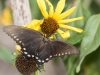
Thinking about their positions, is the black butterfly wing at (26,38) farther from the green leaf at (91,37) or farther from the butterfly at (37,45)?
the green leaf at (91,37)

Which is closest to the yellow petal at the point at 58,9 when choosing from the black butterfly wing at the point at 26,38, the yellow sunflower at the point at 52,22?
the yellow sunflower at the point at 52,22

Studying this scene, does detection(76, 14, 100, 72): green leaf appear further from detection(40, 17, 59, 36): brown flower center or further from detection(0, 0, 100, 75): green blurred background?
detection(40, 17, 59, 36): brown flower center

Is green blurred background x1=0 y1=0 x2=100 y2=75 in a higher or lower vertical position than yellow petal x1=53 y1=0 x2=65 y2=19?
lower

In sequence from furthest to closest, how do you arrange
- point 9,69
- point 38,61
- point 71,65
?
point 9,69
point 71,65
point 38,61

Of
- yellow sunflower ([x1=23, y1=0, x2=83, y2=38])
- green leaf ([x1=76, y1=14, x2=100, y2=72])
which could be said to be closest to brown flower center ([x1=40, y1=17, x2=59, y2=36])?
yellow sunflower ([x1=23, y1=0, x2=83, y2=38])

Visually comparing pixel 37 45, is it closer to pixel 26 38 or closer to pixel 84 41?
pixel 26 38

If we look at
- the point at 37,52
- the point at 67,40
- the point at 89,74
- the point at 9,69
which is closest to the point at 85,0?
the point at 89,74

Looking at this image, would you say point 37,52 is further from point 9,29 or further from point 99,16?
point 99,16

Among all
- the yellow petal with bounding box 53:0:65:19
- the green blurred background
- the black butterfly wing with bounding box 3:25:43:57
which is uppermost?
the yellow petal with bounding box 53:0:65:19
